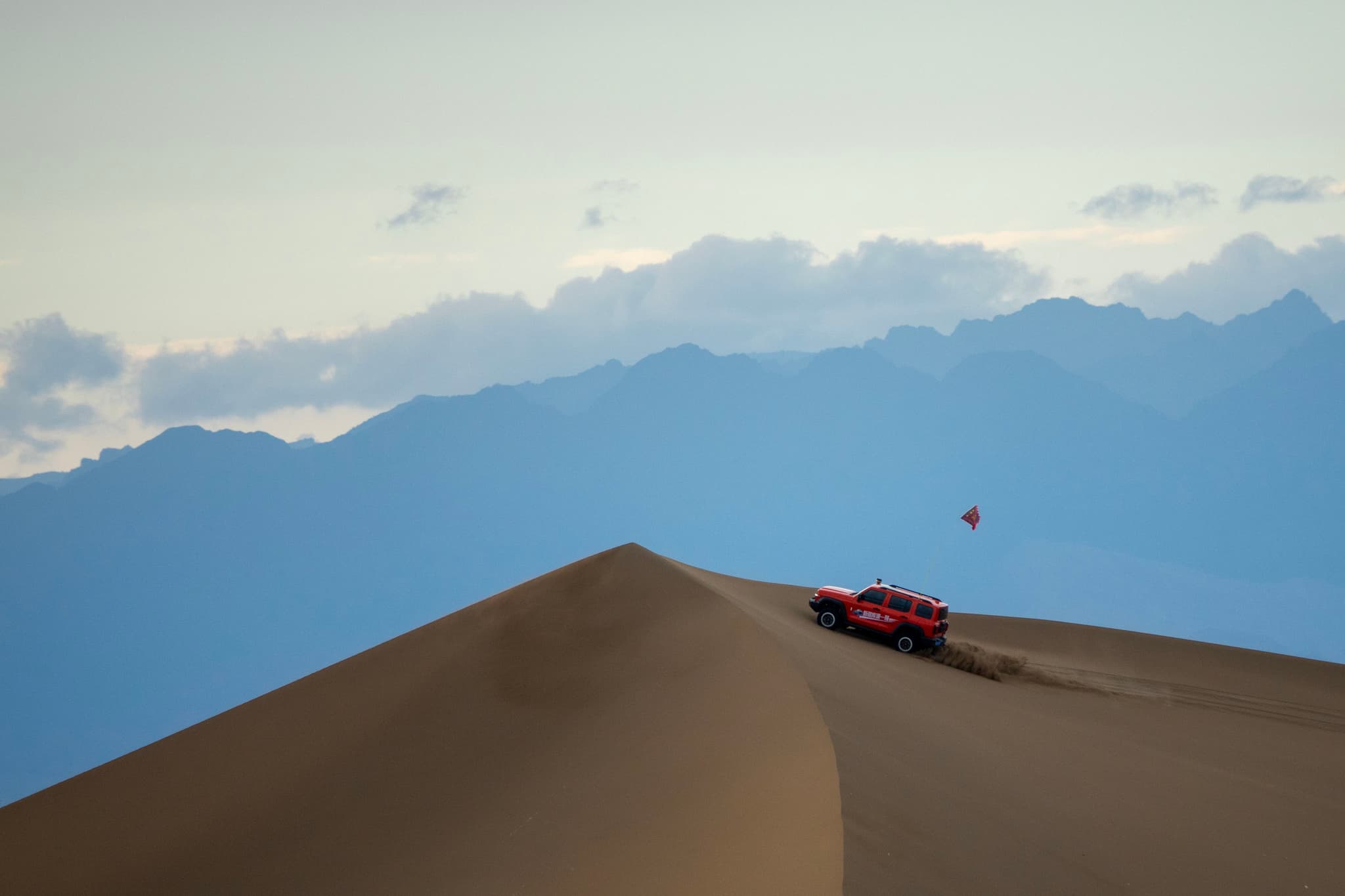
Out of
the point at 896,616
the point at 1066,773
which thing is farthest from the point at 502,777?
the point at 896,616

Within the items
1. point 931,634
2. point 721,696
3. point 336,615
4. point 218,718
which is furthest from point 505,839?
point 336,615

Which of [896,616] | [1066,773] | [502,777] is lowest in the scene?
[1066,773]

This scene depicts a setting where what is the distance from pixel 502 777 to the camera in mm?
13453

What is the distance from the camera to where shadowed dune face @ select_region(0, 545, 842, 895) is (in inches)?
420

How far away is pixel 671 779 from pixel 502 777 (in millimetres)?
2826

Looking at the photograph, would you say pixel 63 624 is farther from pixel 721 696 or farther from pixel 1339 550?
pixel 1339 550

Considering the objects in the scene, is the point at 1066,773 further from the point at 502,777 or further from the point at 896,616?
the point at 502,777

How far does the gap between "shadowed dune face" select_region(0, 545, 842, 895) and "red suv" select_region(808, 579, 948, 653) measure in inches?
171

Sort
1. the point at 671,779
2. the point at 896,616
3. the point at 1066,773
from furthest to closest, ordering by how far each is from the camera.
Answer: the point at 896,616
the point at 1066,773
the point at 671,779

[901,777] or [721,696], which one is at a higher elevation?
[721,696]

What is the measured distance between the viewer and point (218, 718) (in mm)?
17203

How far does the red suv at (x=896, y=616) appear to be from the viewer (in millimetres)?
20688

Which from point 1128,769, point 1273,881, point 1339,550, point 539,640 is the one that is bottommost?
point 1273,881

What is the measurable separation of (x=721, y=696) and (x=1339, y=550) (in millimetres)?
173173
